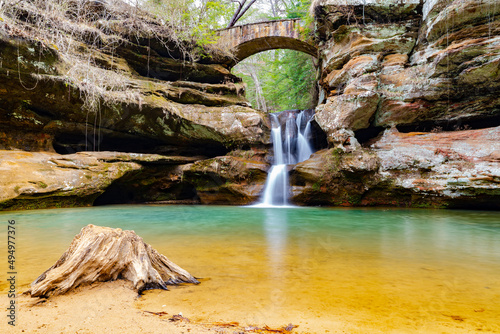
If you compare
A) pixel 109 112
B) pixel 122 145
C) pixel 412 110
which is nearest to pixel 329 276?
pixel 412 110

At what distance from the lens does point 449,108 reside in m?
8.63

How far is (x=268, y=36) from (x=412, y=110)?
729 centimetres

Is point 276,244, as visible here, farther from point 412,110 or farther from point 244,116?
point 244,116

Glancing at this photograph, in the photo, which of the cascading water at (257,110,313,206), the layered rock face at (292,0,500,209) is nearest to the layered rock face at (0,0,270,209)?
the cascading water at (257,110,313,206)

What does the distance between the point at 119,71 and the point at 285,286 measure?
34.5 ft

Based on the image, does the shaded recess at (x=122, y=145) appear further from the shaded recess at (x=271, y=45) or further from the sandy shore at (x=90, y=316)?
the sandy shore at (x=90, y=316)

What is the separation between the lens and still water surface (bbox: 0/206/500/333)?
4.99 feet

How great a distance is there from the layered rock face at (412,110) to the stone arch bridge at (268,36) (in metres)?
2.13

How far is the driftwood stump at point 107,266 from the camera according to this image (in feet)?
5.52

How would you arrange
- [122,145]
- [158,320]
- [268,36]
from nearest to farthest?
[158,320], [122,145], [268,36]

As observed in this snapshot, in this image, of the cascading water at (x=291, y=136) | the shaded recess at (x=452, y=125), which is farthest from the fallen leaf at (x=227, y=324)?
the shaded recess at (x=452, y=125)

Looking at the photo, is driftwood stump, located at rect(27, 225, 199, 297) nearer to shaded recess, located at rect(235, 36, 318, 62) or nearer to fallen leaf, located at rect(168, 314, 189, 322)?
fallen leaf, located at rect(168, 314, 189, 322)

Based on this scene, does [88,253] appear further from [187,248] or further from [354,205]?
[354,205]

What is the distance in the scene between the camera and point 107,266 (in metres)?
1.84
